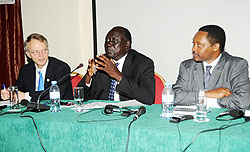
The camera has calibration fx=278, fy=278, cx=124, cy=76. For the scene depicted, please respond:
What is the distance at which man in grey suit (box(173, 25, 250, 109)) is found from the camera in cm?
227

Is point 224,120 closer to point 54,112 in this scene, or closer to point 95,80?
point 54,112

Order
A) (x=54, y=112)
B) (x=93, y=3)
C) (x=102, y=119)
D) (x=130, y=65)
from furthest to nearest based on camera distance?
(x=93, y=3) < (x=130, y=65) < (x=54, y=112) < (x=102, y=119)

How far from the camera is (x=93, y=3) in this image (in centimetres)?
377

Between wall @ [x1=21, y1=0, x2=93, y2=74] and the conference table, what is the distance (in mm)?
1692

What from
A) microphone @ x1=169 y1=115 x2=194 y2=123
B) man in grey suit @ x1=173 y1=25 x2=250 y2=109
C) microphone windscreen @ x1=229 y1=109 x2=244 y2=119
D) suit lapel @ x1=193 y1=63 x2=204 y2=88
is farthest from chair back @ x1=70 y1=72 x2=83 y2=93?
microphone windscreen @ x1=229 y1=109 x2=244 y2=119

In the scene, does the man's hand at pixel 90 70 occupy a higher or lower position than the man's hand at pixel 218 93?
higher

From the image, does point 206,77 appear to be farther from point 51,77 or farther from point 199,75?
point 51,77

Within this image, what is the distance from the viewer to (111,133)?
1.68m

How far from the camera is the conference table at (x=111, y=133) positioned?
4.75 feet

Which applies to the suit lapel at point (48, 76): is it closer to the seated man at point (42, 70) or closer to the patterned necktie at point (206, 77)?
the seated man at point (42, 70)

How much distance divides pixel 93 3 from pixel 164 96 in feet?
7.46

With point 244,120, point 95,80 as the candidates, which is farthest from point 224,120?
point 95,80

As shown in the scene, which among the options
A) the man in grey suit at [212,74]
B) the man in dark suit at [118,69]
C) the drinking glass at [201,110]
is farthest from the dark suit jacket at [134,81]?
the drinking glass at [201,110]

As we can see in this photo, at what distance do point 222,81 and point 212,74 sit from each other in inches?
4.1
